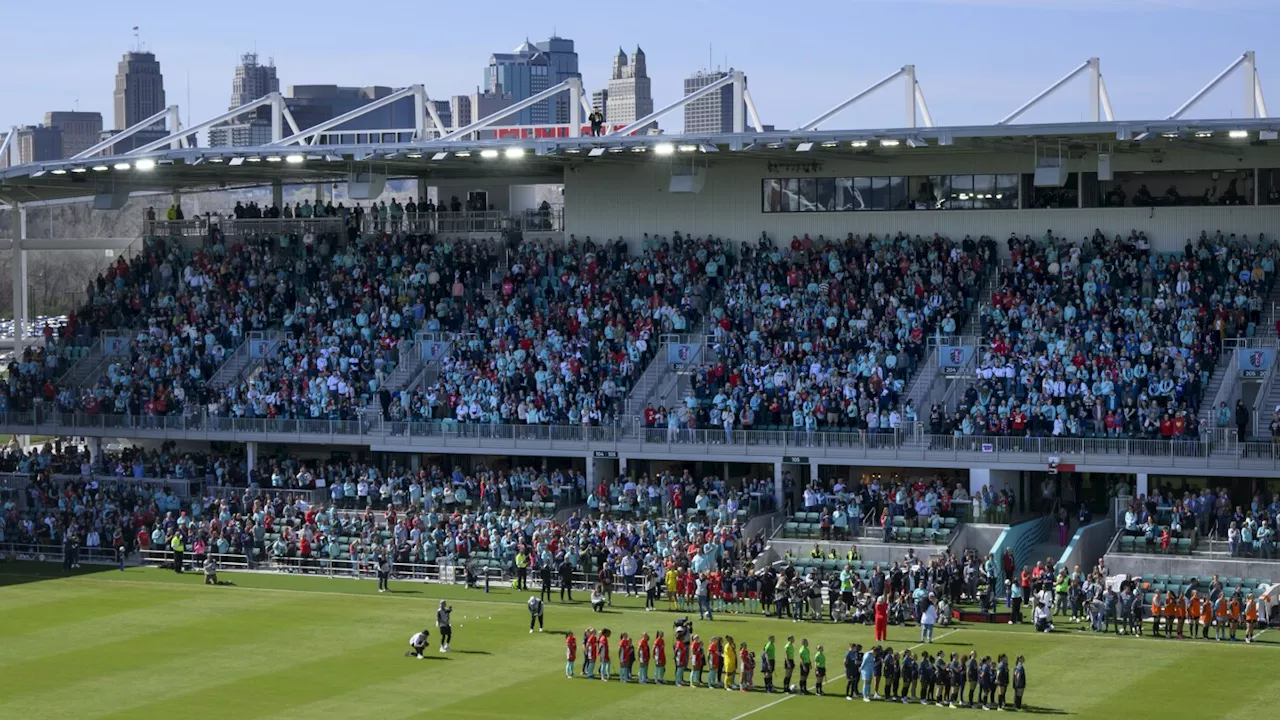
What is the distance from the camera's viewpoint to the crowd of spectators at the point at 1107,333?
44844 mm

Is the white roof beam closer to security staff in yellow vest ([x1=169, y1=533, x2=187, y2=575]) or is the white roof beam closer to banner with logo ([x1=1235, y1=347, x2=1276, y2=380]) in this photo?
security staff in yellow vest ([x1=169, y1=533, x2=187, y2=575])

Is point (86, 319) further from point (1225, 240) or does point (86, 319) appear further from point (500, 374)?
point (1225, 240)

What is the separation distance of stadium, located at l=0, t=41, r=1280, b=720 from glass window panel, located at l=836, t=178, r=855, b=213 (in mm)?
138

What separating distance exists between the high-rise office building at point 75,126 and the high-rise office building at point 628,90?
50680mm

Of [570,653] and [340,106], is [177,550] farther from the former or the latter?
[340,106]

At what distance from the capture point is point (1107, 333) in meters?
46.8

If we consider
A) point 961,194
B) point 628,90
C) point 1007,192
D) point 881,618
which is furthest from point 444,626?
point 628,90

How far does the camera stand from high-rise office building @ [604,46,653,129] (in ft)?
368

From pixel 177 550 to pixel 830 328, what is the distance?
17207 millimetres

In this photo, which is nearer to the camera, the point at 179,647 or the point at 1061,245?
the point at 179,647

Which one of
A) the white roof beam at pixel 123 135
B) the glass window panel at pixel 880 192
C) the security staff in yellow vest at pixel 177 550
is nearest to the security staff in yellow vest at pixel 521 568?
the security staff in yellow vest at pixel 177 550

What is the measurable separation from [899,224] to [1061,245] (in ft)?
15.2

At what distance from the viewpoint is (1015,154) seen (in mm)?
51344

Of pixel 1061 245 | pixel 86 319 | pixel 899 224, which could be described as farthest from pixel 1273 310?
pixel 86 319
